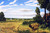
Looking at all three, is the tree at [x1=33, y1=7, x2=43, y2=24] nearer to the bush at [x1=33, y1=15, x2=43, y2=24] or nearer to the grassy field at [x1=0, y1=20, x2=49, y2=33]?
the bush at [x1=33, y1=15, x2=43, y2=24]

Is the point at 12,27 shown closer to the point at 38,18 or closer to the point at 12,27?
the point at 12,27

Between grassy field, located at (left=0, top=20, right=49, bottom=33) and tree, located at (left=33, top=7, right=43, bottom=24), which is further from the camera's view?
grassy field, located at (left=0, top=20, right=49, bottom=33)

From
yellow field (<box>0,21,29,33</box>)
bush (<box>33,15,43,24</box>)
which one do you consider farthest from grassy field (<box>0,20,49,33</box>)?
bush (<box>33,15,43,24</box>)

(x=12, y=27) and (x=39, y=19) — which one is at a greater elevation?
(x=39, y=19)

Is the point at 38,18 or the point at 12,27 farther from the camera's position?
the point at 38,18

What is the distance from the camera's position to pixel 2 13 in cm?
866

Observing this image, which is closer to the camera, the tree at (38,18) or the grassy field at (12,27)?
the tree at (38,18)

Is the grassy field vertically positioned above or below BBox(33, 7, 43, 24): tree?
below

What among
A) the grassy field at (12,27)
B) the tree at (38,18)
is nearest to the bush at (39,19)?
the tree at (38,18)

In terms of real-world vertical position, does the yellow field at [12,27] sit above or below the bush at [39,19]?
below

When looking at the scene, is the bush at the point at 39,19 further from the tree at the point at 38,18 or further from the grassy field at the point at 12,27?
the grassy field at the point at 12,27

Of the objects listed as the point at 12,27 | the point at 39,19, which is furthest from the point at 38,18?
the point at 12,27

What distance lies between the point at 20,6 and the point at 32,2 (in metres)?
1.23

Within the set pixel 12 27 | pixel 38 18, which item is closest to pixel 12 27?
pixel 12 27
